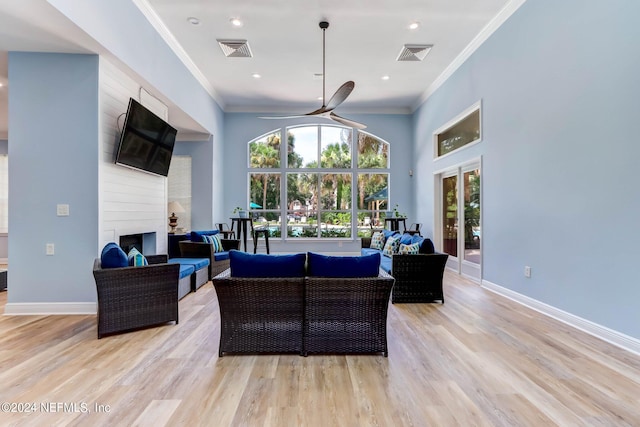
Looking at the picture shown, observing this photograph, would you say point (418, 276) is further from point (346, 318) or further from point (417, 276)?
point (346, 318)

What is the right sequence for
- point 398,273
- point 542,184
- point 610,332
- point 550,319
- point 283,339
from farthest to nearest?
point 398,273 → point 542,184 → point 550,319 → point 610,332 → point 283,339

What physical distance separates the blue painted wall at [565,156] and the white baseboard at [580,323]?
6cm

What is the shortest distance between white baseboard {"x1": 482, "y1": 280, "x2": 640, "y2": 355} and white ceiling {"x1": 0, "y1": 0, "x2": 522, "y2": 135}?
11.8 feet

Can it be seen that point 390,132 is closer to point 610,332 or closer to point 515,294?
point 515,294

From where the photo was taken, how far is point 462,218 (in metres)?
5.79

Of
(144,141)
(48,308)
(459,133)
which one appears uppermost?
(459,133)

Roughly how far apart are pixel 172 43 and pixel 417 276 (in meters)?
4.74

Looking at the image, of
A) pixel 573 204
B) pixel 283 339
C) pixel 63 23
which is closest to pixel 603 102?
pixel 573 204

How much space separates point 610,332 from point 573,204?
1.19 metres

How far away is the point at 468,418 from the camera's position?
1.81m

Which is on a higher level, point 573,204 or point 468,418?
point 573,204

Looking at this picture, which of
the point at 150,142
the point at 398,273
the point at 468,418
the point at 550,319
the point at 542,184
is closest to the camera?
the point at 468,418

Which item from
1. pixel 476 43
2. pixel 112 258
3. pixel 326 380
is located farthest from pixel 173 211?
pixel 476 43

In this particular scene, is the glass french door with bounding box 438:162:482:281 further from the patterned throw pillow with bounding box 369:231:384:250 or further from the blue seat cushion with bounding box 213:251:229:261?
the blue seat cushion with bounding box 213:251:229:261
